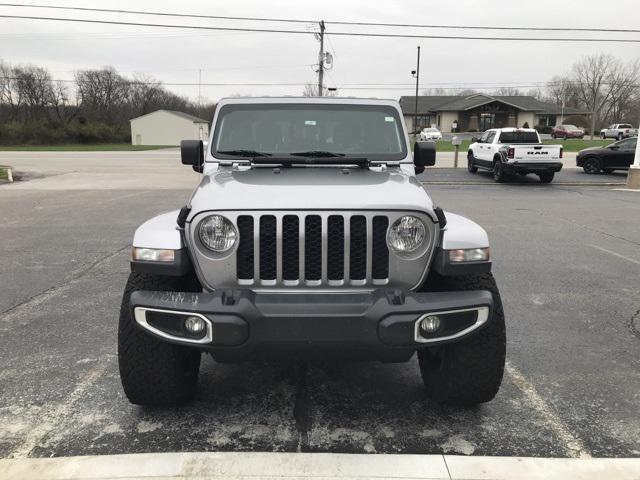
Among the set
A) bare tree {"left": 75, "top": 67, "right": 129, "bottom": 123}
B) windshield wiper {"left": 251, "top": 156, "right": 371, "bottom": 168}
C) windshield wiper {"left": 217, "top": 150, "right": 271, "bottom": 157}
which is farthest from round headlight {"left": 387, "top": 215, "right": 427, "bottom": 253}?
bare tree {"left": 75, "top": 67, "right": 129, "bottom": 123}

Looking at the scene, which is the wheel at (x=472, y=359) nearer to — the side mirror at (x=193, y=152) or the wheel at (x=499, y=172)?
the side mirror at (x=193, y=152)

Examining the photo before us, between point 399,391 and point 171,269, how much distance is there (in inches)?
64.9

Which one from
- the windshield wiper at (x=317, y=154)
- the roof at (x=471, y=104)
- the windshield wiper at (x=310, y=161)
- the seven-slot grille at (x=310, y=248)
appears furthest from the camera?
the roof at (x=471, y=104)

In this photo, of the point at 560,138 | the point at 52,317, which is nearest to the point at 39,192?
the point at 52,317

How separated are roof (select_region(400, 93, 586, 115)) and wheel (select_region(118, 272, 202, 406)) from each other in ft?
232

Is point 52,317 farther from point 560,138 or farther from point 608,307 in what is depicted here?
point 560,138

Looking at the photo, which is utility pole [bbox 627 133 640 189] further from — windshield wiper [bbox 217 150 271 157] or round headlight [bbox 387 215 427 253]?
round headlight [bbox 387 215 427 253]

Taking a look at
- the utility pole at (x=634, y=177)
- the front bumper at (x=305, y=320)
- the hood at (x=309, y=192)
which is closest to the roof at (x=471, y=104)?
the utility pole at (x=634, y=177)

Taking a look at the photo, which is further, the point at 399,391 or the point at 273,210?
the point at 399,391

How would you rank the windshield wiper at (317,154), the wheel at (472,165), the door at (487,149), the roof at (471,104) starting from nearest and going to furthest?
the windshield wiper at (317,154) < the door at (487,149) < the wheel at (472,165) < the roof at (471,104)

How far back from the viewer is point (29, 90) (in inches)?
3167

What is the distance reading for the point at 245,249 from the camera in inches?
108

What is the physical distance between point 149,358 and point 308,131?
2029 mm

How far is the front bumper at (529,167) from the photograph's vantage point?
1752 cm
